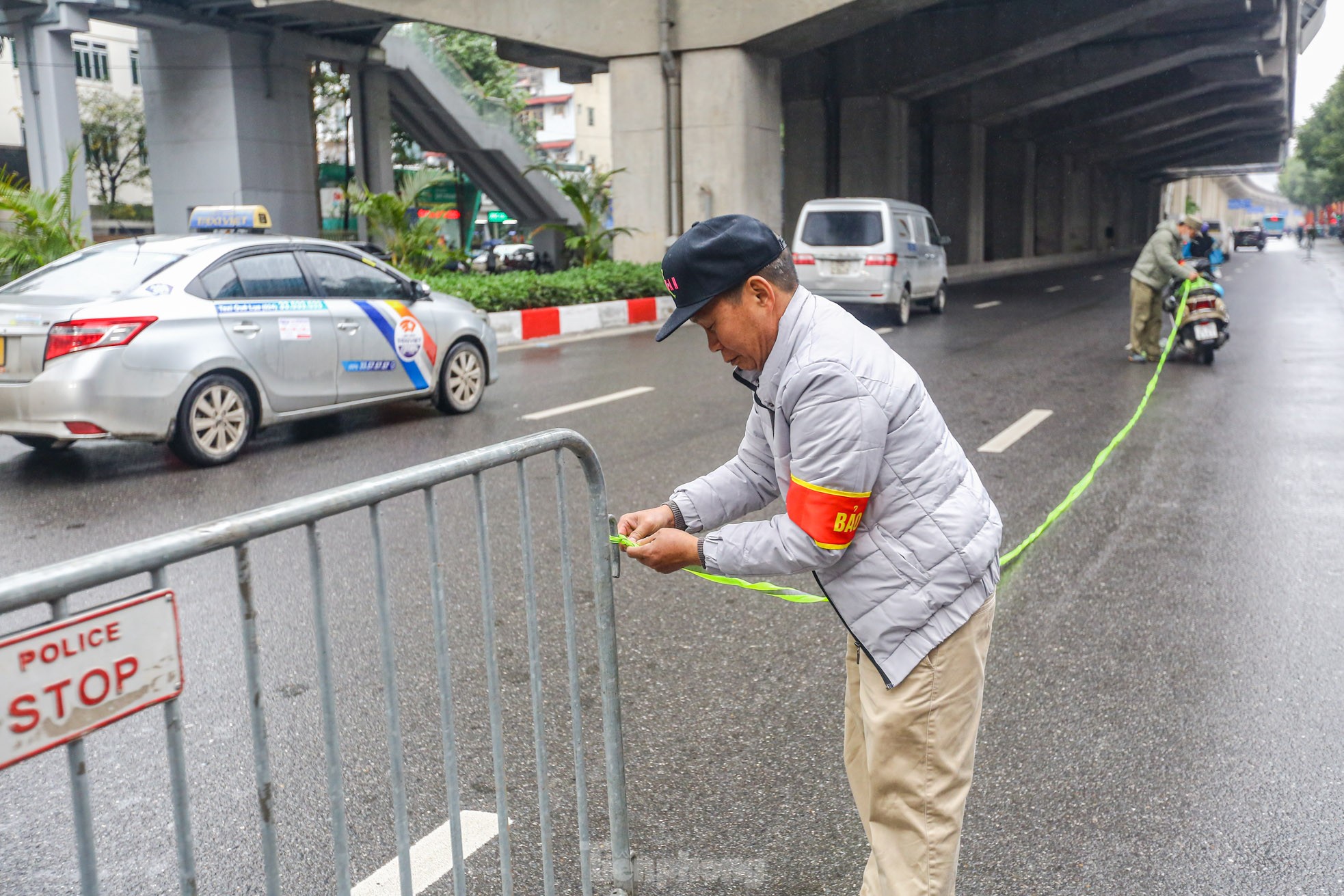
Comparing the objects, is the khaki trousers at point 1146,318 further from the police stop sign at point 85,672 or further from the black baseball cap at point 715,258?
the police stop sign at point 85,672

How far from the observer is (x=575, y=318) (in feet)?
61.3

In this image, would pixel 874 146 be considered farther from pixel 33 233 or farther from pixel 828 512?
pixel 828 512

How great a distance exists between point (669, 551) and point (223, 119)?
29088 millimetres

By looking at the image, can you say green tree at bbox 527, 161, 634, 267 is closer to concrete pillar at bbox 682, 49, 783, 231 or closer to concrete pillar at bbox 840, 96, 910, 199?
concrete pillar at bbox 682, 49, 783, 231

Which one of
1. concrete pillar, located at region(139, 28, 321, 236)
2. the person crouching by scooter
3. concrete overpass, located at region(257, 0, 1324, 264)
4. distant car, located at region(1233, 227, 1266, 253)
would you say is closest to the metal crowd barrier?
the person crouching by scooter

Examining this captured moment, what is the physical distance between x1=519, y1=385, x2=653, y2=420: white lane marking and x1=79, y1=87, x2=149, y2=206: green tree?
3710cm

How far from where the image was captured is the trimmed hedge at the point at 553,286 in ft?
56.6

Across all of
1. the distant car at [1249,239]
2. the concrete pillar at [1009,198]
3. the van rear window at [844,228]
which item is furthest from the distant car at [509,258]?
the distant car at [1249,239]

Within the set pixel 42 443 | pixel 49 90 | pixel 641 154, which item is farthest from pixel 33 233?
pixel 49 90

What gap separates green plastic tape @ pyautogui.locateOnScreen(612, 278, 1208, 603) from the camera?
10.7 feet

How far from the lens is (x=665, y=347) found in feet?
53.0

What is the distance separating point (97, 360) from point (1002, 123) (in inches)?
1594

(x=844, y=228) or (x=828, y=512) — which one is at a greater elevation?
(x=844, y=228)

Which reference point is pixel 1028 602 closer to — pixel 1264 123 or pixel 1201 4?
pixel 1201 4
